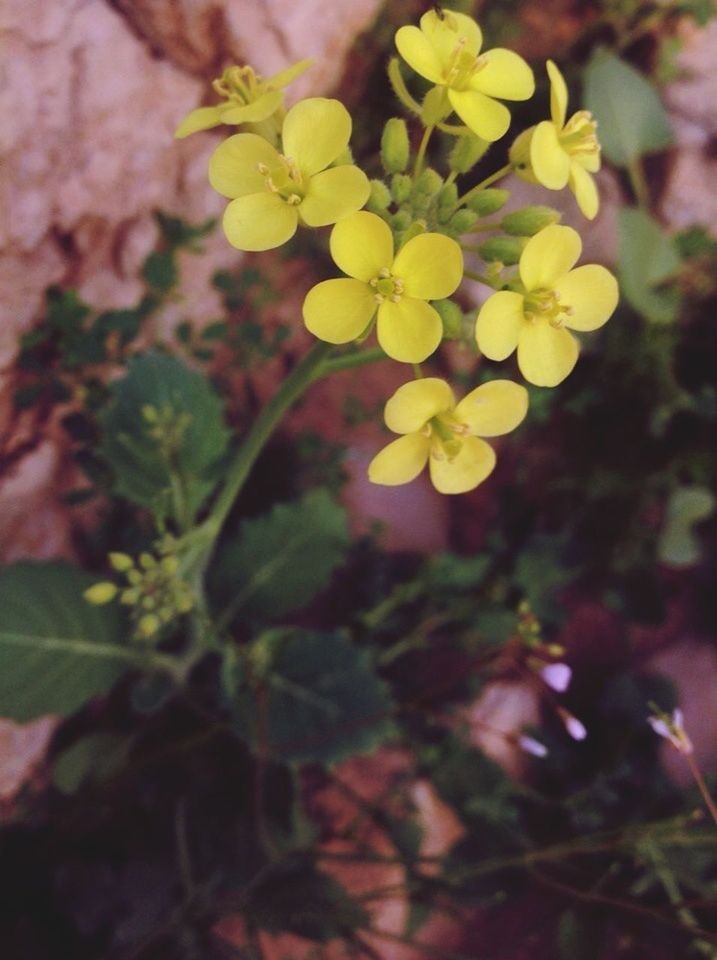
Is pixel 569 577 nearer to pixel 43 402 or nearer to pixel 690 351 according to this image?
pixel 690 351

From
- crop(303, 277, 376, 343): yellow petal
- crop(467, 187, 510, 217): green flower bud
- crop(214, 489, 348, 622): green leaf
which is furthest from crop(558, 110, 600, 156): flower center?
crop(214, 489, 348, 622): green leaf

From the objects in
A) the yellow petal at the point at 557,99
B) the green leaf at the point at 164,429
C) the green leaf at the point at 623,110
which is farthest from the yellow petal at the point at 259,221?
the green leaf at the point at 623,110

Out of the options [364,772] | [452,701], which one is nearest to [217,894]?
[364,772]

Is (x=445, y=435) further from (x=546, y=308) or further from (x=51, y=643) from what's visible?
(x=51, y=643)

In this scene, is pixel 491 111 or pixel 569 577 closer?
pixel 491 111

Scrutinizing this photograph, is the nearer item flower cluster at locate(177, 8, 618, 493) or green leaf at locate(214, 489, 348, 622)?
flower cluster at locate(177, 8, 618, 493)

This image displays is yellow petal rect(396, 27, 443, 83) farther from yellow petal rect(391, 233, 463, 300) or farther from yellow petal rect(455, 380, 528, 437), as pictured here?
yellow petal rect(455, 380, 528, 437)
